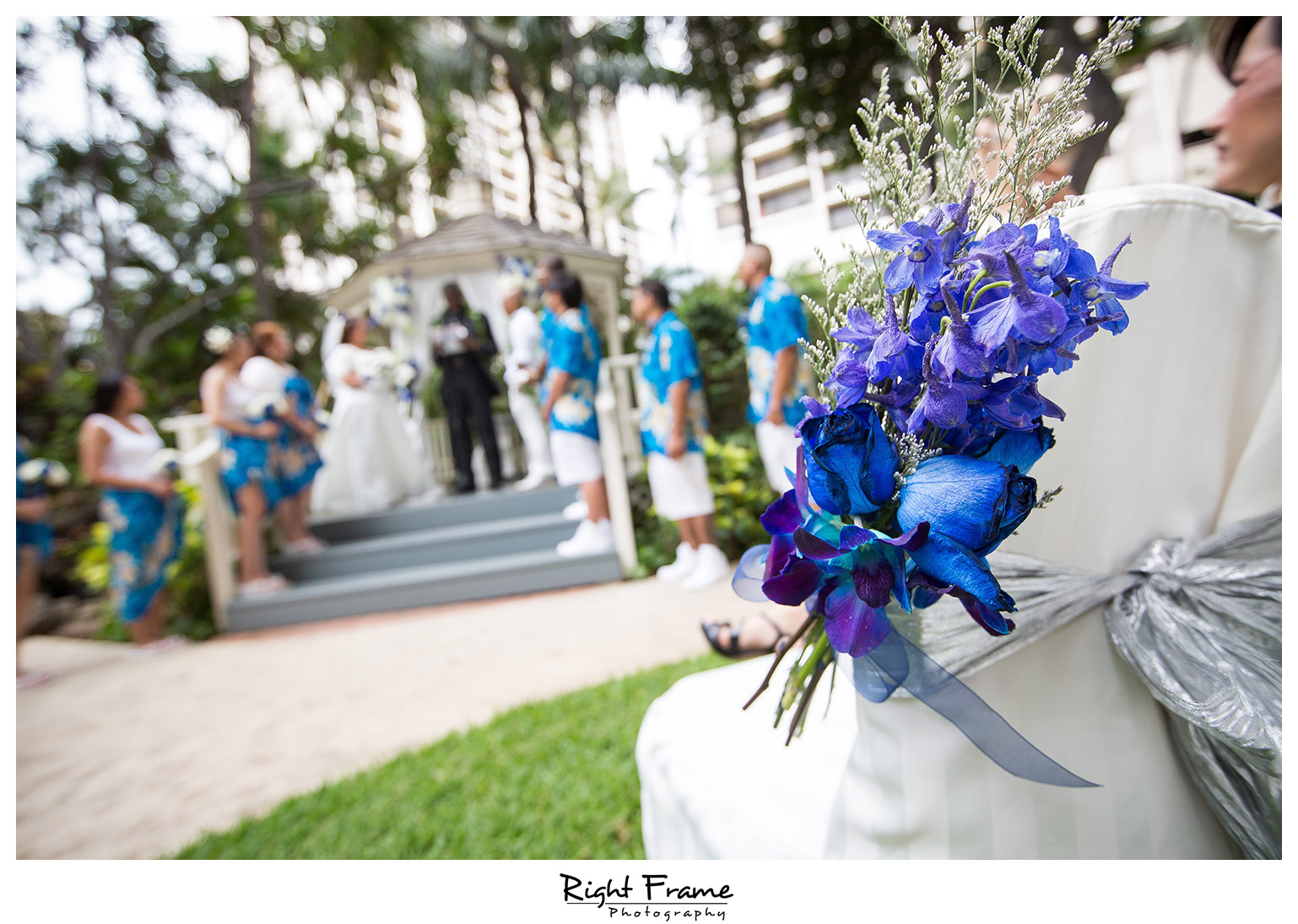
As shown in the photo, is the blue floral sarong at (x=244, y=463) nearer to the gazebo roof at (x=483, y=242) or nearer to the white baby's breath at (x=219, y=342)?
the white baby's breath at (x=219, y=342)

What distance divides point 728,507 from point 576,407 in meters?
1.11

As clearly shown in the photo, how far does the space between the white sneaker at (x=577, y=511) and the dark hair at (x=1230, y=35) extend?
A: 8.50ft

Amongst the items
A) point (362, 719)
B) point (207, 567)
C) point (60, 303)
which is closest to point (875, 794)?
point (362, 719)

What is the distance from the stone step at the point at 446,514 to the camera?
360cm

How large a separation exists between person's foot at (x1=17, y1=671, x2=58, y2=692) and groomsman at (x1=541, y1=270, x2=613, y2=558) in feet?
7.62

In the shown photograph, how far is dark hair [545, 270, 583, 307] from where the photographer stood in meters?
2.86

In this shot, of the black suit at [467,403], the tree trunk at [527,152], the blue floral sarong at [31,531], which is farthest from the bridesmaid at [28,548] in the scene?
the tree trunk at [527,152]

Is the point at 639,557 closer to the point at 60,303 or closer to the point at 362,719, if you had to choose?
the point at 362,719

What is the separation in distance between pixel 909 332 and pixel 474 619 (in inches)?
100

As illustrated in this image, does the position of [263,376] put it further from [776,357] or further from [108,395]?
[776,357]

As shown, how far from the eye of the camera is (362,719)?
1.94 metres

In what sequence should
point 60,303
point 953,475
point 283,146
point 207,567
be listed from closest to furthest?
point 953,475
point 207,567
point 60,303
point 283,146

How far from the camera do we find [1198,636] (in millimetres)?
547

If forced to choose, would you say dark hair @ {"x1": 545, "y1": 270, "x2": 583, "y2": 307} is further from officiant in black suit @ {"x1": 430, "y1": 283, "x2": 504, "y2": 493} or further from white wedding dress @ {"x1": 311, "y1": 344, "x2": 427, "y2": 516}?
white wedding dress @ {"x1": 311, "y1": 344, "x2": 427, "y2": 516}
